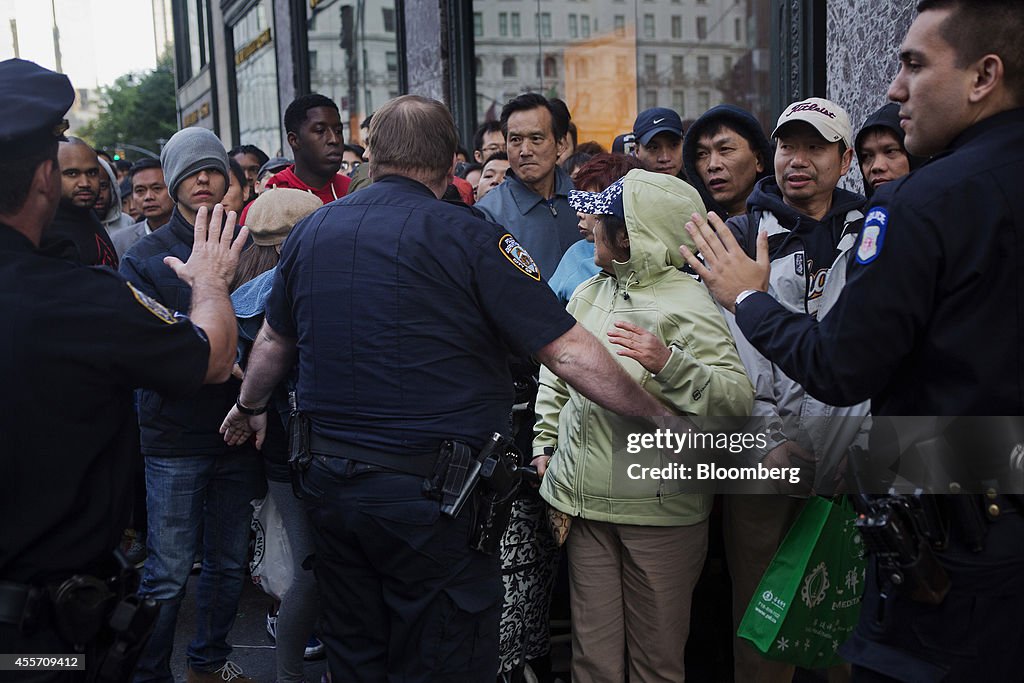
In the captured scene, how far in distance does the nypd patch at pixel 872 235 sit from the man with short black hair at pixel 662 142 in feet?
10.5

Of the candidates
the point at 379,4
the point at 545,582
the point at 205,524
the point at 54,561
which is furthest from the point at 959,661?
the point at 379,4

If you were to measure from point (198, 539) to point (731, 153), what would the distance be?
111 inches

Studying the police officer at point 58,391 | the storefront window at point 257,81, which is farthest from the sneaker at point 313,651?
the storefront window at point 257,81

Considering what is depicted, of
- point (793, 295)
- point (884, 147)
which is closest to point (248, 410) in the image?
point (793, 295)

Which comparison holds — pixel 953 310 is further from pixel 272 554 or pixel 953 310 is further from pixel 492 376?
pixel 272 554

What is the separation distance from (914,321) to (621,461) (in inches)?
50.3

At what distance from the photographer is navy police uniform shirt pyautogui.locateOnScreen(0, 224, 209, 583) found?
2010 mm

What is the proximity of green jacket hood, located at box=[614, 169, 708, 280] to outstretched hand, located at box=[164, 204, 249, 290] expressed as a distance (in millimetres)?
1222

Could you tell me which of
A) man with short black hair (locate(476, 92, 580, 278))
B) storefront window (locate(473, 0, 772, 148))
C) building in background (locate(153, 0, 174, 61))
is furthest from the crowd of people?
building in background (locate(153, 0, 174, 61))

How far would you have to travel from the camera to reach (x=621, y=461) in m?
3.10

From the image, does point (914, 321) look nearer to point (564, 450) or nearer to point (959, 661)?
point (959, 661)

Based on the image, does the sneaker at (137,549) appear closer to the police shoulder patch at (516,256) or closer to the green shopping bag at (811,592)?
the police shoulder patch at (516,256)

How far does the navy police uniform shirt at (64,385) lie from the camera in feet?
6.59

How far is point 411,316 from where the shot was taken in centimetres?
269
